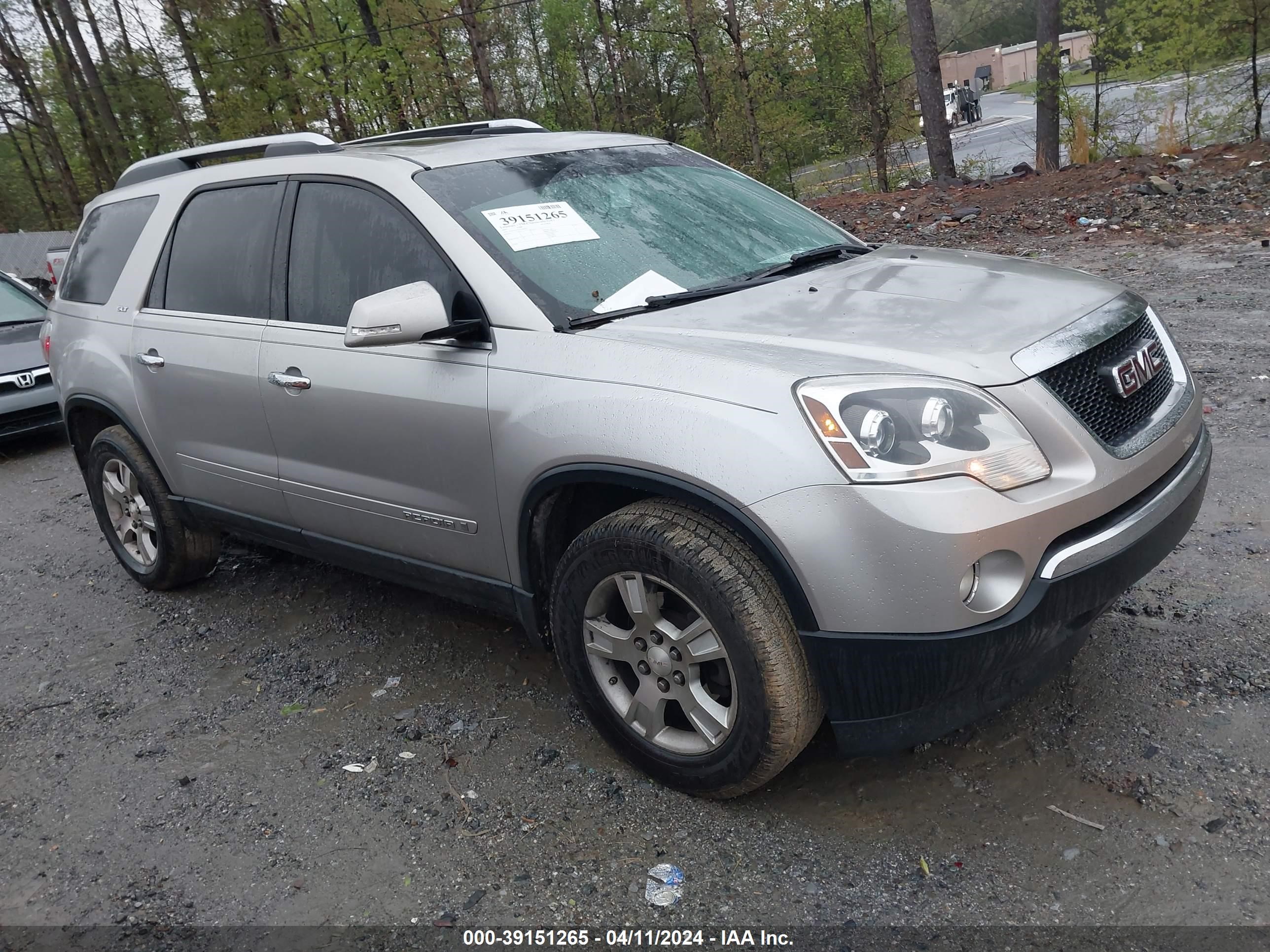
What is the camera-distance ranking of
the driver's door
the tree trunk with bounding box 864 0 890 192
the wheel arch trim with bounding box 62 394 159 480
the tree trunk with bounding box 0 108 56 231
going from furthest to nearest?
the tree trunk with bounding box 0 108 56 231
the tree trunk with bounding box 864 0 890 192
the wheel arch trim with bounding box 62 394 159 480
the driver's door

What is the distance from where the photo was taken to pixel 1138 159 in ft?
44.0

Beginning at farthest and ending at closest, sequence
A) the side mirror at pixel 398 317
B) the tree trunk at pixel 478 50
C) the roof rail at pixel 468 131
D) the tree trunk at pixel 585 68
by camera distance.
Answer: the tree trunk at pixel 585 68, the tree trunk at pixel 478 50, the roof rail at pixel 468 131, the side mirror at pixel 398 317

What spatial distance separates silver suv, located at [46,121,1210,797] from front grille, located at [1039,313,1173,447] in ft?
0.04

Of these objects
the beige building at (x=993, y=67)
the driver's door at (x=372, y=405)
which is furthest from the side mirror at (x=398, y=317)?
the beige building at (x=993, y=67)

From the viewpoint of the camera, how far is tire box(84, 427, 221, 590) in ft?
15.2

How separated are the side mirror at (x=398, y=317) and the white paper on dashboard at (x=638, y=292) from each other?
0.47 metres

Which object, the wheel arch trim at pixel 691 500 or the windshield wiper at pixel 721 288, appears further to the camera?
the windshield wiper at pixel 721 288

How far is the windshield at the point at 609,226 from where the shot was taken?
317 cm

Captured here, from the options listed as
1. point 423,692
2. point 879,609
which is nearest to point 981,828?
point 879,609

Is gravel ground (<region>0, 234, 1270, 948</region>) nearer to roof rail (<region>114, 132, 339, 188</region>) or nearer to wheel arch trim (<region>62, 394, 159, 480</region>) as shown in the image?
wheel arch trim (<region>62, 394, 159, 480</region>)

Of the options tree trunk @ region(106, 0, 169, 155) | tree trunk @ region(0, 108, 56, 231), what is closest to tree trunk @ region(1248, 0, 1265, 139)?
tree trunk @ region(106, 0, 169, 155)

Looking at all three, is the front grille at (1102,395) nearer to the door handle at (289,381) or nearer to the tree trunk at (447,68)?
the door handle at (289,381)

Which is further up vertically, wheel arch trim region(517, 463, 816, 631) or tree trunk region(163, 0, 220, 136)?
tree trunk region(163, 0, 220, 136)

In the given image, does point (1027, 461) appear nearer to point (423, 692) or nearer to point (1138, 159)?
point (423, 692)
